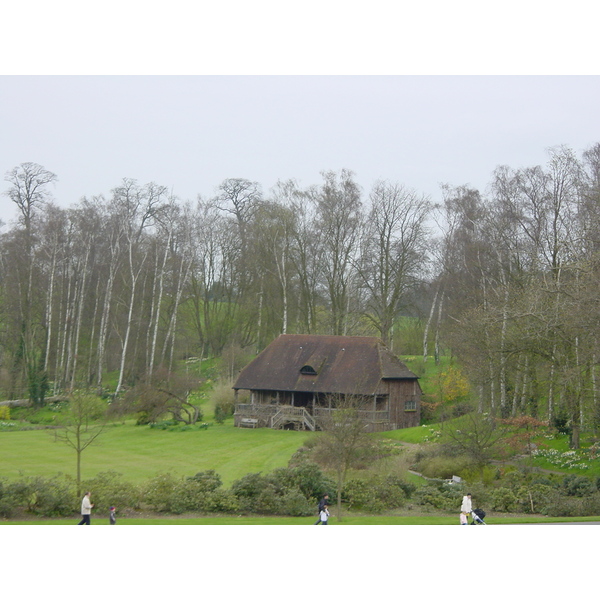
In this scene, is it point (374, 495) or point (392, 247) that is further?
point (392, 247)

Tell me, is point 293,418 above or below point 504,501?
above

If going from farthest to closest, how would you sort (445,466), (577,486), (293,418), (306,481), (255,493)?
1. (293,418)
2. (445,466)
3. (577,486)
4. (306,481)
5. (255,493)

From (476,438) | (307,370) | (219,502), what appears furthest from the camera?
(307,370)

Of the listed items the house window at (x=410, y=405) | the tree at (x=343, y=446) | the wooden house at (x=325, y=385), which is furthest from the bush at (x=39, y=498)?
the house window at (x=410, y=405)

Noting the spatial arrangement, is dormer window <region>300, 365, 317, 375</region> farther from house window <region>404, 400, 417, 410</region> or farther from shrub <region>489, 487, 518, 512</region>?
shrub <region>489, 487, 518, 512</region>

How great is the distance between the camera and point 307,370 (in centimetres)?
4147

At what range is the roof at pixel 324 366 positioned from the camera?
40125 mm

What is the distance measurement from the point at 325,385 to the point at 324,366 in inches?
72.7

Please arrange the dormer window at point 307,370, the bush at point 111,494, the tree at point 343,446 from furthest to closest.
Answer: the dormer window at point 307,370 < the tree at point 343,446 < the bush at point 111,494

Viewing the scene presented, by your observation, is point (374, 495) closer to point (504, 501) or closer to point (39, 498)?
point (504, 501)

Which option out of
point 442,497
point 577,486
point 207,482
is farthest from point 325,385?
point 577,486

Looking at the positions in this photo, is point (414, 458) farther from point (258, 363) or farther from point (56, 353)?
point (56, 353)

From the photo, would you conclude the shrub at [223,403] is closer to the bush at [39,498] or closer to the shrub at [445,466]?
the shrub at [445,466]

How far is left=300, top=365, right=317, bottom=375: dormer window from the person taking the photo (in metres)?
41.2
